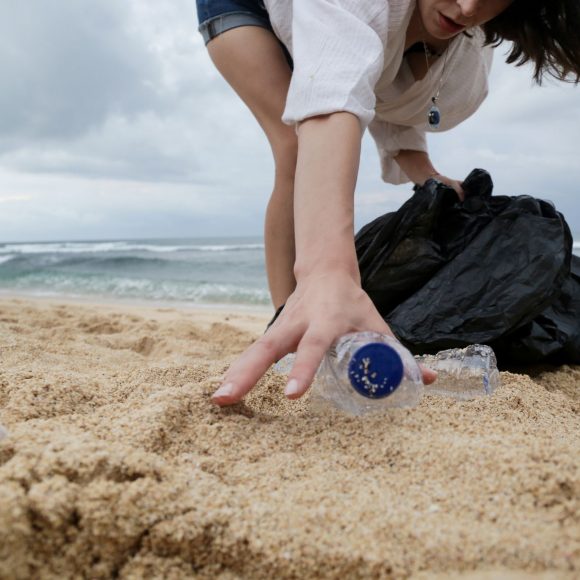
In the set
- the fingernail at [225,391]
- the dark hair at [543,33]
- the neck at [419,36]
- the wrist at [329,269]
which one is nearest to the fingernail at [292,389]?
the fingernail at [225,391]

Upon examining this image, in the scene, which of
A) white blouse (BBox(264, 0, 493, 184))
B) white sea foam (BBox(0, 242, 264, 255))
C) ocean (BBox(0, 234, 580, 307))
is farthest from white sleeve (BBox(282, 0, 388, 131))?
white sea foam (BBox(0, 242, 264, 255))

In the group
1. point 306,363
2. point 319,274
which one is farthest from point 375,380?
point 319,274

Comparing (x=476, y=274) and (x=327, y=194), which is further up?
(x=327, y=194)

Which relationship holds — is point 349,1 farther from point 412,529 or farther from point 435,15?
point 412,529

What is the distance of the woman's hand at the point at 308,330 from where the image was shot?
3.00ft

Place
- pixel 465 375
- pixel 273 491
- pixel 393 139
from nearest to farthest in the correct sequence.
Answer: pixel 273 491 < pixel 465 375 < pixel 393 139

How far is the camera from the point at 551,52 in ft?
5.85

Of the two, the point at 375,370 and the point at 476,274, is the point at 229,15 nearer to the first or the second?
the point at 476,274

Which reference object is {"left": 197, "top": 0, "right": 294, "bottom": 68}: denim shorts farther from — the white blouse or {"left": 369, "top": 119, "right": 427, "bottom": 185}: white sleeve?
{"left": 369, "top": 119, "right": 427, "bottom": 185}: white sleeve

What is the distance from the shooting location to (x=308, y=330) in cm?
94

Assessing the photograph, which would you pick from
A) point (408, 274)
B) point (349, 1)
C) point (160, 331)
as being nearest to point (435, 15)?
point (349, 1)

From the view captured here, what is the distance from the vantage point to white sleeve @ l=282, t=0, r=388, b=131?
3.77ft

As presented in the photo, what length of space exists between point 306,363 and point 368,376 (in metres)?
0.11

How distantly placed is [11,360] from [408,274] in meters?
1.30
